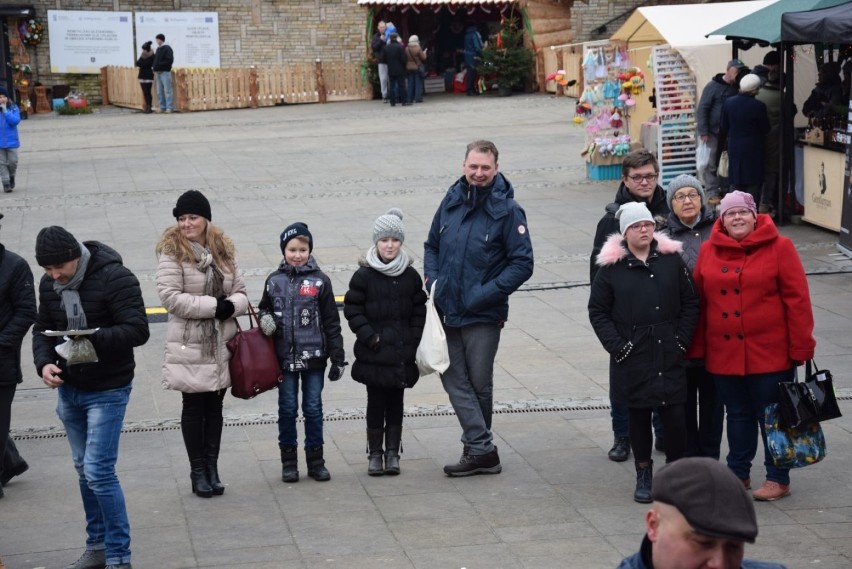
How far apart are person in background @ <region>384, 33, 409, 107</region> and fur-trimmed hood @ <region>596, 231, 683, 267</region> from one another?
24741 mm

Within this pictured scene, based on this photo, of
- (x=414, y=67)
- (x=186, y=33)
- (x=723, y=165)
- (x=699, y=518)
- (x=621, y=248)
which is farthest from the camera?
(x=186, y=33)

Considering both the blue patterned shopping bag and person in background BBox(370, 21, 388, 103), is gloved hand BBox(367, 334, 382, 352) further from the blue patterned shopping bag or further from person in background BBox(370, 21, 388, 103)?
person in background BBox(370, 21, 388, 103)

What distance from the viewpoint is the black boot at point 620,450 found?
7.35 meters

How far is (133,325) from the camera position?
5902 millimetres

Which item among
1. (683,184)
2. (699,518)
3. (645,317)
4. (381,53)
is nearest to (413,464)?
(645,317)

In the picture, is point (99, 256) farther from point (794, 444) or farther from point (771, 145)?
point (771, 145)

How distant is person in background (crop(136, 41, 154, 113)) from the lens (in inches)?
1260

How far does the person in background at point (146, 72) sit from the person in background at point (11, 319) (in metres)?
26.5

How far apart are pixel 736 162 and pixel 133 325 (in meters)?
10.2

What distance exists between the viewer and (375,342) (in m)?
6.97

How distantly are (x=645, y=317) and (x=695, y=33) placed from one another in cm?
1159

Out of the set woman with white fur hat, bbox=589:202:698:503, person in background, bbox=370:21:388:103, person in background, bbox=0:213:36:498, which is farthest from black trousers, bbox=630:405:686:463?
person in background, bbox=370:21:388:103

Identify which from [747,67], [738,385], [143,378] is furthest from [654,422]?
[747,67]

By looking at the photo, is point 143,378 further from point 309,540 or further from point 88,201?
point 88,201
